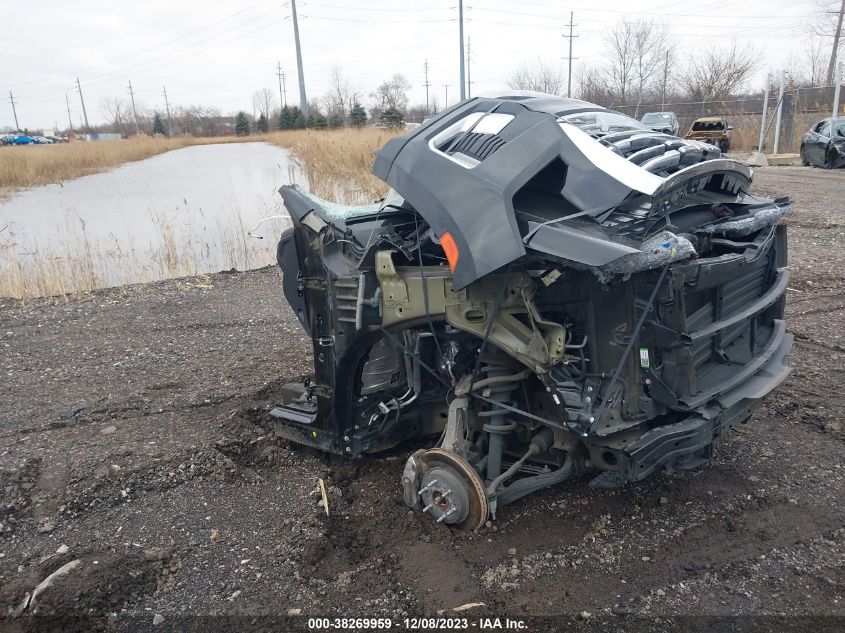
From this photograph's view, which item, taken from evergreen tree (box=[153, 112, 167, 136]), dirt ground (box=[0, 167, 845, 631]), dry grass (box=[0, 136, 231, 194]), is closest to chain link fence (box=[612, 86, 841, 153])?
dry grass (box=[0, 136, 231, 194])

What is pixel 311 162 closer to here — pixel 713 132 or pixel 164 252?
pixel 164 252

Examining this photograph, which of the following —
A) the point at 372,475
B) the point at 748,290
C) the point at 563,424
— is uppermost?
the point at 748,290

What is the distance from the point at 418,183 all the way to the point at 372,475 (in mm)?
1799

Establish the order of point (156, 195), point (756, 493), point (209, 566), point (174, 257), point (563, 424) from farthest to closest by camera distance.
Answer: point (156, 195) < point (174, 257) < point (756, 493) < point (209, 566) < point (563, 424)

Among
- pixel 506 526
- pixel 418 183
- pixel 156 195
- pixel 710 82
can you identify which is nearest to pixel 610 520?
pixel 506 526

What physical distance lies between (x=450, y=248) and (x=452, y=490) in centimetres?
117

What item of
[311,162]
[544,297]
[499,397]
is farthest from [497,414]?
[311,162]

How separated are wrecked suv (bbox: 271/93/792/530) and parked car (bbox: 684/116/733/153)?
80.5 feet

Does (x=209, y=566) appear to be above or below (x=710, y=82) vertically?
below

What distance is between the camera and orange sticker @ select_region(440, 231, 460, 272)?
2.84 metres

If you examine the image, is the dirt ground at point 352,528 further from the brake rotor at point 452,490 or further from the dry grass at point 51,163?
the dry grass at point 51,163

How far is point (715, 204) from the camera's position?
3.26 meters

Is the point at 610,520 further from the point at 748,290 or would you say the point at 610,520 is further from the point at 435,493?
the point at 748,290

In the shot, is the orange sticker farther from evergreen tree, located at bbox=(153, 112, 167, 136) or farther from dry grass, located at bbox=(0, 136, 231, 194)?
evergreen tree, located at bbox=(153, 112, 167, 136)
